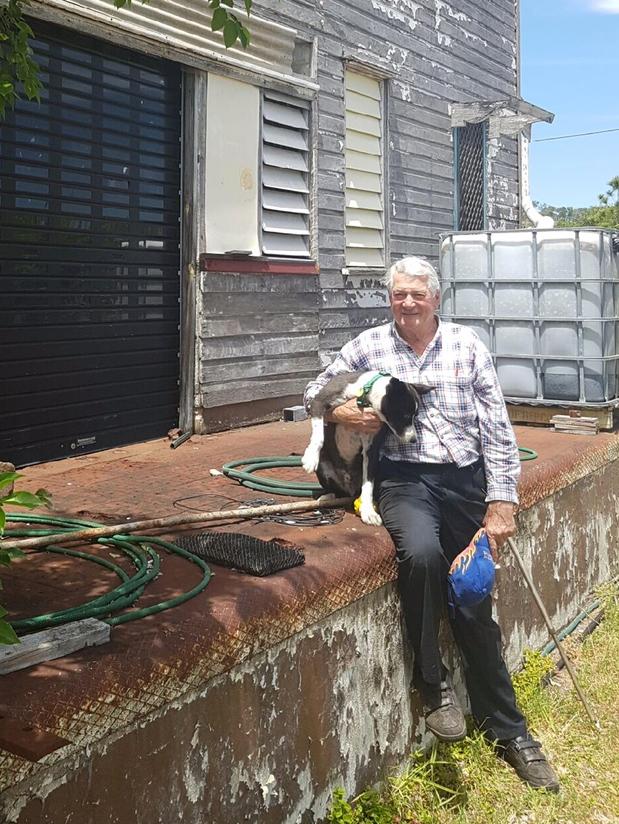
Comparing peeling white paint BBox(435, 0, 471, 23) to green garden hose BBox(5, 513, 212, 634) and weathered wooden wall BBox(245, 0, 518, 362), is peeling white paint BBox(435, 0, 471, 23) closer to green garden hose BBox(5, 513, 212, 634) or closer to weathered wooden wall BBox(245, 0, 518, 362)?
weathered wooden wall BBox(245, 0, 518, 362)

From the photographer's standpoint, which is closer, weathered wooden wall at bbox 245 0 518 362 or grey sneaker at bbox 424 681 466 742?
grey sneaker at bbox 424 681 466 742

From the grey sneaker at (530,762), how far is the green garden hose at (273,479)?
1618mm

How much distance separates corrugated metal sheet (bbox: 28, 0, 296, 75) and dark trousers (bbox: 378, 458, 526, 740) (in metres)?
3.65

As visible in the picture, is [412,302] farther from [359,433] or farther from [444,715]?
[444,715]

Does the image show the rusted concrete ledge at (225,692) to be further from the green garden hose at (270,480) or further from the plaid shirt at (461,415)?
the plaid shirt at (461,415)

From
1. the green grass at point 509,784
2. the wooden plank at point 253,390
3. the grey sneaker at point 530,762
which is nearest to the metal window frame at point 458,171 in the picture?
the wooden plank at point 253,390

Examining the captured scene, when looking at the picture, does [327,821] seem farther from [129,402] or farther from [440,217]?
[440,217]

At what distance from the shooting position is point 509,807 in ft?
12.7

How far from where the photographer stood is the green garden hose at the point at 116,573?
289 cm

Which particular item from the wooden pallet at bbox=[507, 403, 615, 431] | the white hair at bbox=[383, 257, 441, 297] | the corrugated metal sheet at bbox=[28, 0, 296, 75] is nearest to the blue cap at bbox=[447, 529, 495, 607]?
the white hair at bbox=[383, 257, 441, 297]

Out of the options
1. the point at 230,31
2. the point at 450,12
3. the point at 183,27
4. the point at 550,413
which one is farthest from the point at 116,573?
the point at 450,12

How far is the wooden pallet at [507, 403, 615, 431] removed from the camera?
7180mm

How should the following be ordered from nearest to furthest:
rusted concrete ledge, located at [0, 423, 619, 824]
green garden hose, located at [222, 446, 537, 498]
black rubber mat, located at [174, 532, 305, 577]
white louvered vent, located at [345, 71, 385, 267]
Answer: rusted concrete ledge, located at [0, 423, 619, 824] → black rubber mat, located at [174, 532, 305, 577] → green garden hose, located at [222, 446, 537, 498] → white louvered vent, located at [345, 71, 385, 267]

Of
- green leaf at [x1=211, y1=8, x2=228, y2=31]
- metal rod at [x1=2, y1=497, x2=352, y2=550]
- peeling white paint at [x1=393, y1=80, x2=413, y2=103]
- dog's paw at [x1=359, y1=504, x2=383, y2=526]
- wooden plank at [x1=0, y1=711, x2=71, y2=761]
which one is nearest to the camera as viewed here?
wooden plank at [x1=0, y1=711, x2=71, y2=761]
